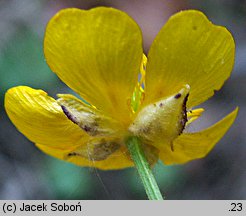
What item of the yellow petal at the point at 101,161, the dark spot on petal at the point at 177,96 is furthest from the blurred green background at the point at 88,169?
the dark spot on petal at the point at 177,96

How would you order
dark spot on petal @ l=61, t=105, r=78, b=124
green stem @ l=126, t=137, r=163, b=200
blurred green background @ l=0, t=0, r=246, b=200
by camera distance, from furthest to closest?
1. blurred green background @ l=0, t=0, r=246, b=200
2. dark spot on petal @ l=61, t=105, r=78, b=124
3. green stem @ l=126, t=137, r=163, b=200

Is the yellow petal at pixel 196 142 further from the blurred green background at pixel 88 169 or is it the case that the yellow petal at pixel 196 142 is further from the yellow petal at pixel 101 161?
the blurred green background at pixel 88 169

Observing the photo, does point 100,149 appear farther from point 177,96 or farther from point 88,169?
point 88,169

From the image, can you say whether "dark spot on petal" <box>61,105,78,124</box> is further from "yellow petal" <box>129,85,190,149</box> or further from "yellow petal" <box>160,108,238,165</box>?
"yellow petal" <box>160,108,238,165</box>

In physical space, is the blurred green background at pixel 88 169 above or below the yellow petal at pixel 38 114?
below

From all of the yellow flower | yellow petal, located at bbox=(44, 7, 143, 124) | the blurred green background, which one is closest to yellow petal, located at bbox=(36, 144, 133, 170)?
the yellow flower

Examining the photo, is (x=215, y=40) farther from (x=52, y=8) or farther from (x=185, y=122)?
(x=52, y=8)
